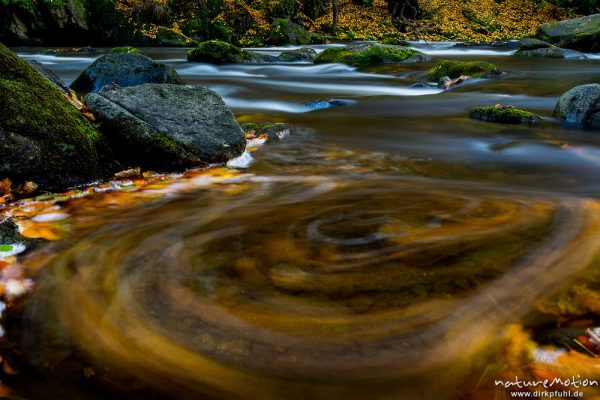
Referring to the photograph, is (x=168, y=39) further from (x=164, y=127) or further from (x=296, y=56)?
(x=164, y=127)

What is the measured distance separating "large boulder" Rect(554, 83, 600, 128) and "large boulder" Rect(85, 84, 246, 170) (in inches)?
202

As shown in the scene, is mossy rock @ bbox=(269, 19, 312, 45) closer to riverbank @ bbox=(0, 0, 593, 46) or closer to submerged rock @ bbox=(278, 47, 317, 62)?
riverbank @ bbox=(0, 0, 593, 46)

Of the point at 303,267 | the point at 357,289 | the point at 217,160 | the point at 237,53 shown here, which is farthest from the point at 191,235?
the point at 237,53

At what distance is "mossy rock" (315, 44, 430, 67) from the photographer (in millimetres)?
14812

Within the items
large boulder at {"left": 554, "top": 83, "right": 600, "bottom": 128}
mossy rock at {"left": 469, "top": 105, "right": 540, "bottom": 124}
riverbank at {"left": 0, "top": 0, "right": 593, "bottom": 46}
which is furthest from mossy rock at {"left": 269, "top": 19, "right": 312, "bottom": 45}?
large boulder at {"left": 554, "top": 83, "right": 600, "bottom": 128}

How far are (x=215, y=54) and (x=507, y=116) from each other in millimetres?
10452

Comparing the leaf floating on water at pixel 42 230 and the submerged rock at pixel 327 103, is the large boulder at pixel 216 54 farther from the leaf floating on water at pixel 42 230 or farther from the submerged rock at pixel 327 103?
the leaf floating on water at pixel 42 230

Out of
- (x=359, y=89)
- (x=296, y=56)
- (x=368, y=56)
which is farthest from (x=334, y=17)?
(x=359, y=89)

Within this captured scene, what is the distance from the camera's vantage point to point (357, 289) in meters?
2.08

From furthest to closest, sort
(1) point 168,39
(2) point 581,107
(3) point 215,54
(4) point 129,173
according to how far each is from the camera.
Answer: (1) point 168,39
(3) point 215,54
(2) point 581,107
(4) point 129,173

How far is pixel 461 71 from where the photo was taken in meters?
11.3

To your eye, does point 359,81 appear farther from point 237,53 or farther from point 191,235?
point 191,235

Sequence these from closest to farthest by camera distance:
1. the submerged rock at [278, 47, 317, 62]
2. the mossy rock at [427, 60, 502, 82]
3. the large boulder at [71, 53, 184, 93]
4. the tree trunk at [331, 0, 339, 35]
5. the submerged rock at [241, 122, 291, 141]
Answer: the submerged rock at [241, 122, 291, 141] < the large boulder at [71, 53, 184, 93] < the mossy rock at [427, 60, 502, 82] < the submerged rock at [278, 47, 317, 62] < the tree trunk at [331, 0, 339, 35]

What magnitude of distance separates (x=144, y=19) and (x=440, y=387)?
76.8ft
